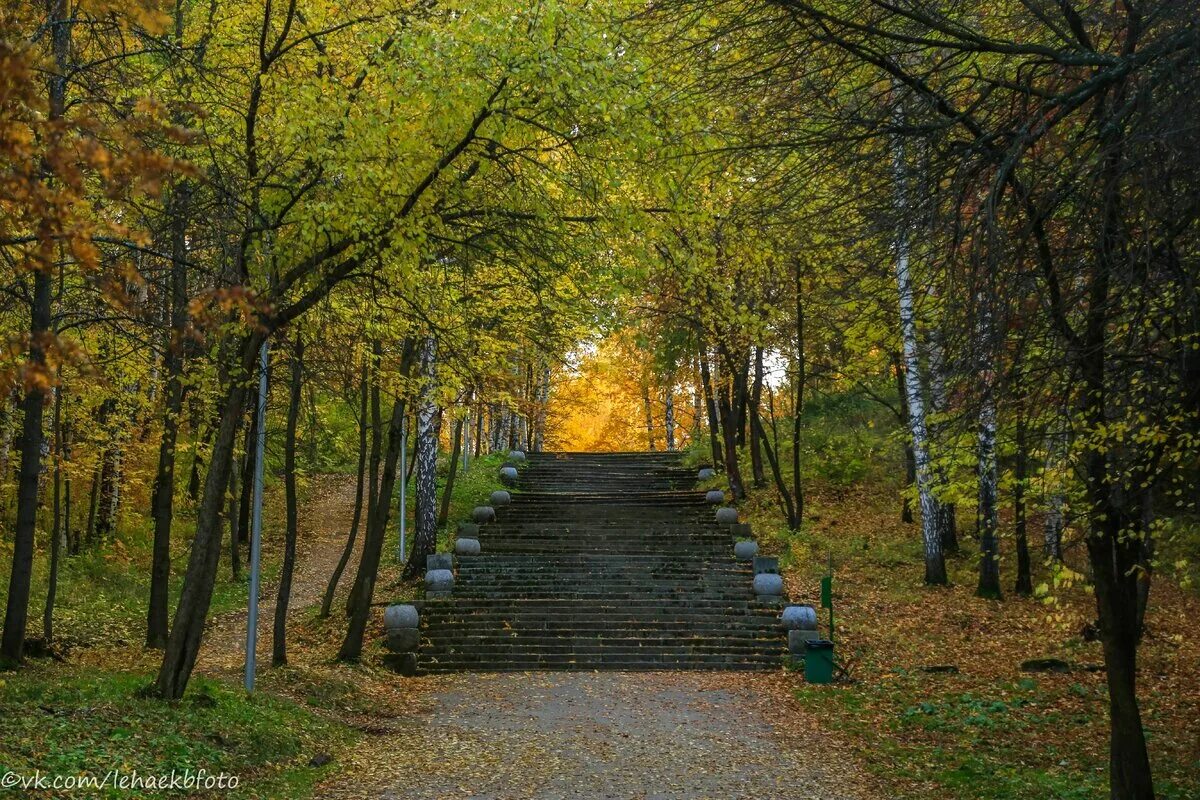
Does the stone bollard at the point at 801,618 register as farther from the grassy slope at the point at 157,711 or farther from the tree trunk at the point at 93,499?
the tree trunk at the point at 93,499

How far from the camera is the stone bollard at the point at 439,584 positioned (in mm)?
18562

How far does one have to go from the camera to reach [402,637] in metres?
A: 15.8

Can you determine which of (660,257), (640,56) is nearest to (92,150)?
(640,56)

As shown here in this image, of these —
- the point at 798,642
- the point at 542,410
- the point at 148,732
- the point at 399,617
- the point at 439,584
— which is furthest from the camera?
the point at 542,410

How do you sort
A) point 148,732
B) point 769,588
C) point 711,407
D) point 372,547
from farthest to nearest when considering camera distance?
point 711,407 → point 769,588 → point 372,547 → point 148,732

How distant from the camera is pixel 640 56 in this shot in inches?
305

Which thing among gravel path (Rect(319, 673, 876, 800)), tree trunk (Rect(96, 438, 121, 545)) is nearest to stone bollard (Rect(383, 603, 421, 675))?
gravel path (Rect(319, 673, 876, 800))

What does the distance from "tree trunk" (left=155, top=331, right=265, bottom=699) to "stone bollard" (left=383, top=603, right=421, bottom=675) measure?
20.8 ft

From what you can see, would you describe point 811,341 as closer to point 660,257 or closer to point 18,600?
point 660,257

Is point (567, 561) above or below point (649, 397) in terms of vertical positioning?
below

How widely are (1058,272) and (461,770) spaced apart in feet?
22.5

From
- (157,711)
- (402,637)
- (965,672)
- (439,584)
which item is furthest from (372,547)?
(965,672)

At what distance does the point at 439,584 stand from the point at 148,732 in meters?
10.7

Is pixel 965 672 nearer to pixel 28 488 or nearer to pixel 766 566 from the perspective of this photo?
pixel 766 566
